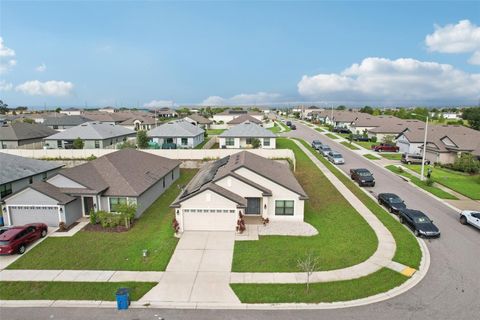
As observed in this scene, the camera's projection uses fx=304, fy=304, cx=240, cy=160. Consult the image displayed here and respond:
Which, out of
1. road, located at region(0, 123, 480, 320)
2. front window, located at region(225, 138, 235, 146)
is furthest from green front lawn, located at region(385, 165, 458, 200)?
front window, located at region(225, 138, 235, 146)

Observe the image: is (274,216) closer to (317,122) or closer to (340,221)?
(340,221)

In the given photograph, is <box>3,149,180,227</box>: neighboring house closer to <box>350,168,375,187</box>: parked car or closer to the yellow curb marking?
the yellow curb marking

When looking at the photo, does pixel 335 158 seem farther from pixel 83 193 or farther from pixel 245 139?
pixel 83 193

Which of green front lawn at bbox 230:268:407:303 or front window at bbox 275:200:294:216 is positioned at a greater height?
front window at bbox 275:200:294:216

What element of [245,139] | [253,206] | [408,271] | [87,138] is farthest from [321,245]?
[87,138]

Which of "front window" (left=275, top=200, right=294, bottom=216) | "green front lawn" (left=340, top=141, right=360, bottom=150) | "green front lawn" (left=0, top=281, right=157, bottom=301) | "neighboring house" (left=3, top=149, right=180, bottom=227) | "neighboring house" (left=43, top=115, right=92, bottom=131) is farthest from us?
"neighboring house" (left=43, top=115, right=92, bottom=131)

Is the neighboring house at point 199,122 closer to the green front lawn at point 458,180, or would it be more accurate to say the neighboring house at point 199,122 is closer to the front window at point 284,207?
the green front lawn at point 458,180
